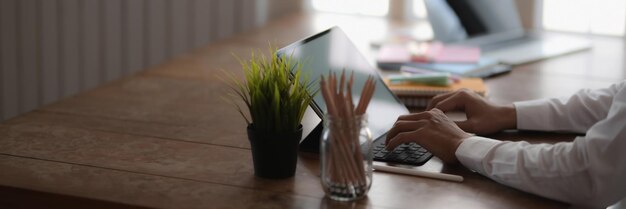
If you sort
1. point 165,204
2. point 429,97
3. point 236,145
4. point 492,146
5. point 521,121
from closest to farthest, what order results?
point 165,204, point 492,146, point 236,145, point 521,121, point 429,97

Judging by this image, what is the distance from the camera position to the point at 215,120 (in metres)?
2.08

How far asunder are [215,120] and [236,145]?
8.2 inches

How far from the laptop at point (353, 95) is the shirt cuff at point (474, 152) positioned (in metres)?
0.08

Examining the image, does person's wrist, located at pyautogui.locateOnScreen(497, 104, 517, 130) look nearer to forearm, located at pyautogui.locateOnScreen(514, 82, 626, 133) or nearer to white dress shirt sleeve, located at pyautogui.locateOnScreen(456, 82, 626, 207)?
forearm, located at pyautogui.locateOnScreen(514, 82, 626, 133)

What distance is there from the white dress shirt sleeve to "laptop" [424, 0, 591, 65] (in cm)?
108

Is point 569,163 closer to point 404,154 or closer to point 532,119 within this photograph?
point 404,154

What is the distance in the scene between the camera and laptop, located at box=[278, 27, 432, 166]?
70.8 inches

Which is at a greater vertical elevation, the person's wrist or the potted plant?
the potted plant

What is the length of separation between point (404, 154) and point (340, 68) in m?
0.23

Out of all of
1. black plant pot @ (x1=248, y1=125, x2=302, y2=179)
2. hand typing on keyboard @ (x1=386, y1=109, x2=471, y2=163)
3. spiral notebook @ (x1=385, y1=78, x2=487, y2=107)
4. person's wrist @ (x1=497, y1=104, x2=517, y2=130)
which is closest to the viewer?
black plant pot @ (x1=248, y1=125, x2=302, y2=179)

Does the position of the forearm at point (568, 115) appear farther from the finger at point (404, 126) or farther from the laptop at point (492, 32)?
the laptop at point (492, 32)

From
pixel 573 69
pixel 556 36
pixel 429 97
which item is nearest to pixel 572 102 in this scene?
pixel 429 97

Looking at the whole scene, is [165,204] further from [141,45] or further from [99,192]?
[141,45]

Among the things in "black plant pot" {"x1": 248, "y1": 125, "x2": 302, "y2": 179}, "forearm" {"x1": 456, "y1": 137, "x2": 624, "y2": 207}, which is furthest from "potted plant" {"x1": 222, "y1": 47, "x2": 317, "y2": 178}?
"forearm" {"x1": 456, "y1": 137, "x2": 624, "y2": 207}
